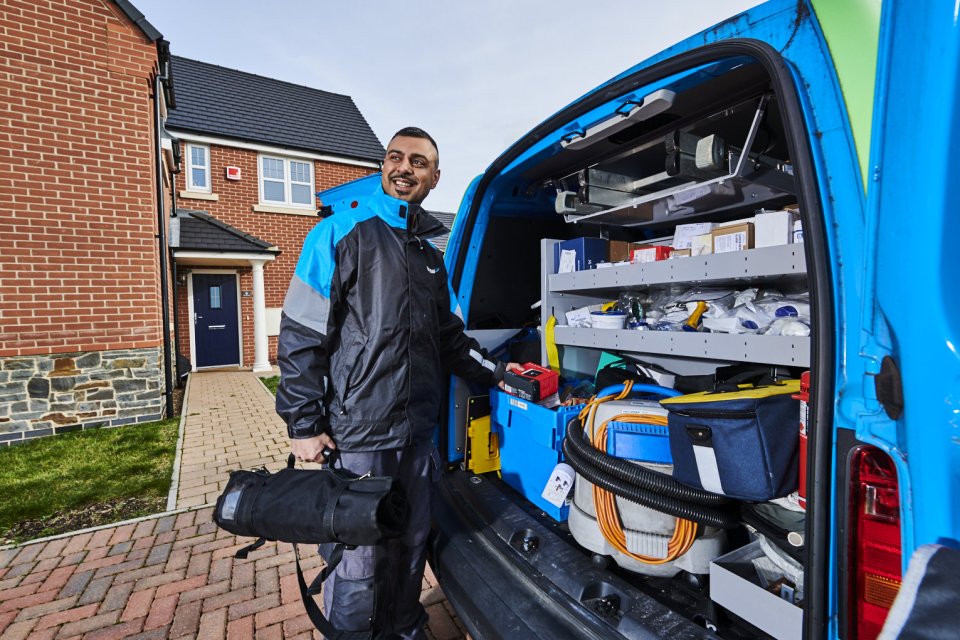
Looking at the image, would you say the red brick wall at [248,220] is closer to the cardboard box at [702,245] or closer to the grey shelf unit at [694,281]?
the grey shelf unit at [694,281]

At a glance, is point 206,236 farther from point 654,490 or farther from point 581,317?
point 654,490

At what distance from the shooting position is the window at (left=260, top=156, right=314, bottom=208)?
1166 centimetres

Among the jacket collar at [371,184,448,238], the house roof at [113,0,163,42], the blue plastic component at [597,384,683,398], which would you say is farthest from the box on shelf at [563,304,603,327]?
the house roof at [113,0,163,42]

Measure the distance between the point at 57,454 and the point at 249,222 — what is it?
762cm

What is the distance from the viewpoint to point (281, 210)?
38.2 feet

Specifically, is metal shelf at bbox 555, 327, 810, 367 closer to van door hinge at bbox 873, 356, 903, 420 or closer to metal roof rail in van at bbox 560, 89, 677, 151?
van door hinge at bbox 873, 356, 903, 420

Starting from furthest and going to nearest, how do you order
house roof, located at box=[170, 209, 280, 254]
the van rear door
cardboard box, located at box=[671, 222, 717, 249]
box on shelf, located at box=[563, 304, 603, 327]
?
house roof, located at box=[170, 209, 280, 254], box on shelf, located at box=[563, 304, 603, 327], cardboard box, located at box=[671, 222, 717, 249], the van rear door

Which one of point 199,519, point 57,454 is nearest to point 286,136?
point 57,454

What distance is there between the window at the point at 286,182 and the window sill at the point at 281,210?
0.16m

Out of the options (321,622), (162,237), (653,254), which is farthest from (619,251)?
(162,237)

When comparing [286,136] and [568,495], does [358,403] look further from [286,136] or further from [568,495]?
[286,136]

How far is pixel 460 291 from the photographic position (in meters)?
2.75

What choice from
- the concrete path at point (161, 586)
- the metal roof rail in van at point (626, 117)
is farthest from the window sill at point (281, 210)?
the metal roof rail in van at point (626, 117)

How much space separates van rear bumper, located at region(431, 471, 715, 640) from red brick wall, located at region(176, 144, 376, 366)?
10.4 metres
